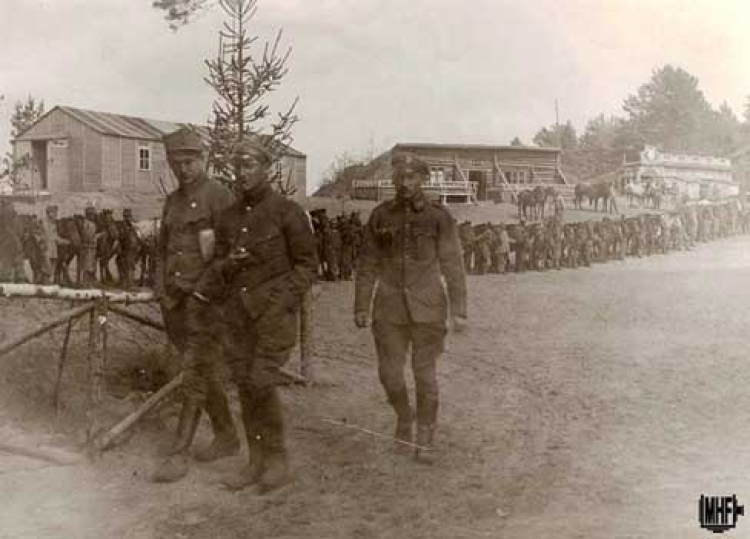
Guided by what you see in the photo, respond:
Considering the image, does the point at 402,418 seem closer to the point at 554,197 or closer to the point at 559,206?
the point at 554,197

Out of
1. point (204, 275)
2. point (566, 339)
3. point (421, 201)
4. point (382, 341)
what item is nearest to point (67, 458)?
point (204, 275)

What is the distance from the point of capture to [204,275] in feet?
14.5

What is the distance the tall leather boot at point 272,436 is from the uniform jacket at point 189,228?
2.31 feet

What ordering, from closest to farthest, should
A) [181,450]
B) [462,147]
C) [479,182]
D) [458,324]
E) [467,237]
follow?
[181,450], [458,324], [462,147], [479,182], [467,237]

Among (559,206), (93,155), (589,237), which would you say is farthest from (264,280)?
(589,237)

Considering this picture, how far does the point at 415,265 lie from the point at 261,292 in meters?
1.00

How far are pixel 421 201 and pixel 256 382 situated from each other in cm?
139

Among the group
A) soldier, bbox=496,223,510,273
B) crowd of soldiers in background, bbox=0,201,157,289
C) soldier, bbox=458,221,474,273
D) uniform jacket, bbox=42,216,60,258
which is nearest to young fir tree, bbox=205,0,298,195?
crowd of soldiers in background, bbox=0,201,157,289

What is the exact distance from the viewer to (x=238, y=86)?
268 inches

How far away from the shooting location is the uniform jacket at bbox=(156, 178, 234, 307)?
4.47 metres

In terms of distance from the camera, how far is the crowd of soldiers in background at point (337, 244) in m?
13.9

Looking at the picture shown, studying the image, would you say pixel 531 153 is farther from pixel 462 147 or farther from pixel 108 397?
pixel 108 397

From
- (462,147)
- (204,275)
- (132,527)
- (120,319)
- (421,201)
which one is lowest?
(132,527)

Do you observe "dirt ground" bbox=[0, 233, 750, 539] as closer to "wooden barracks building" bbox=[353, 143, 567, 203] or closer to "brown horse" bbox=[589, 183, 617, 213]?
"wooden barracks building" bbox=[353, 143, 567, 203]
